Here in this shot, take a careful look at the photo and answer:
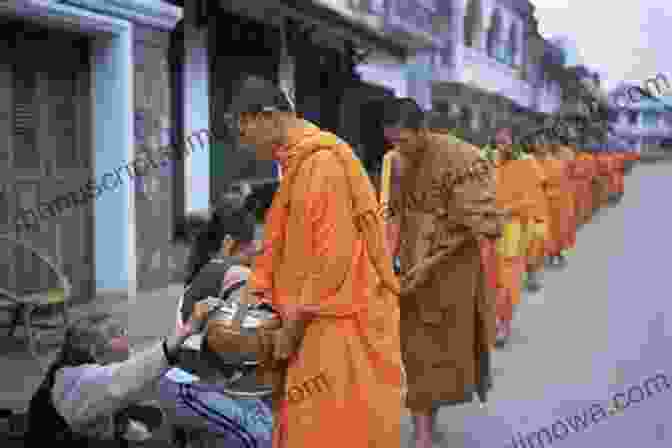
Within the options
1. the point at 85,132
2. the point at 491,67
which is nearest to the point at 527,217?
the point at 85,132

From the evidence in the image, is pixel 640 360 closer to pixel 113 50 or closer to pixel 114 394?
pixel 114 394

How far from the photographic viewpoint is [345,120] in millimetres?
15172

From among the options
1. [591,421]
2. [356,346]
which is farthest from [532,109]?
[356,346]

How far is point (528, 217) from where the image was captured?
8.67m

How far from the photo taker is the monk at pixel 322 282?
2664 millimetres

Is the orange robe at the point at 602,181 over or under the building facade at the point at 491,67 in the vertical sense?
under

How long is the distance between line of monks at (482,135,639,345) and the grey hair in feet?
11.0

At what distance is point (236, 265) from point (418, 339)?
1.42 metres

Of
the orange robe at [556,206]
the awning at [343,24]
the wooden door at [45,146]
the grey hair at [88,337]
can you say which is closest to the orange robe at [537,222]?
the orange robe at [556,206]

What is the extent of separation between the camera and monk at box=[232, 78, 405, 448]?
2.66 metres

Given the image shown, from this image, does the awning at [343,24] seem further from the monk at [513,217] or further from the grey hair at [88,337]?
the grey hair at [88,337]

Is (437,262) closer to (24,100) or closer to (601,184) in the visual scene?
(24,100)

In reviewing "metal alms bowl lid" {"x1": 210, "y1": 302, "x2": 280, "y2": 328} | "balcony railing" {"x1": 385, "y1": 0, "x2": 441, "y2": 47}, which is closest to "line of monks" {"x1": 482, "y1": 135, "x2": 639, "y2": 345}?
"metal alms bowl lid" {"x1": 210, "y1": 302, "x2": 280, "y2": 328}

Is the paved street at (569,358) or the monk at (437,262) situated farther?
the paved street at (569,358)
